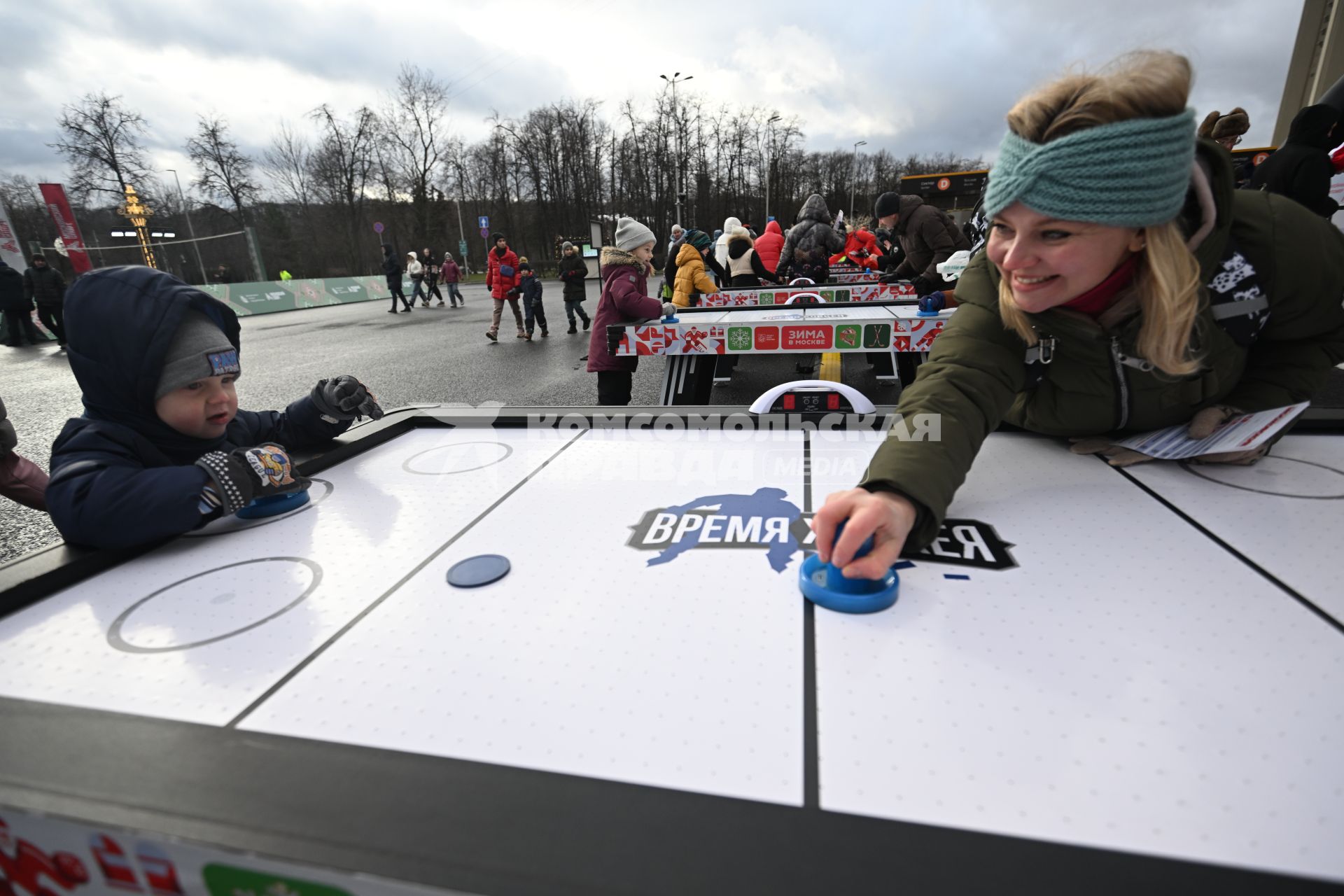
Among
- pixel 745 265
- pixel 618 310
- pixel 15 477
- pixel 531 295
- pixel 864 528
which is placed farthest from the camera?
pixel 531 295

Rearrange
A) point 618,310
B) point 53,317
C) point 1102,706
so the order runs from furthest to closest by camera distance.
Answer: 1. point 53,317
2. point 618,310
3. point 1102,706

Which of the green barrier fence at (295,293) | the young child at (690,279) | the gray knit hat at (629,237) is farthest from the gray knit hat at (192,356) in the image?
the green barrier fence at (295,293)

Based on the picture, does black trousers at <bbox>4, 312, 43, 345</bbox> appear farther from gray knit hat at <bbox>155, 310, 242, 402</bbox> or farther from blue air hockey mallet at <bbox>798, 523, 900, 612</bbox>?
blue air hockey mallet at <bbox>798, 523, 900, 612</bbox>

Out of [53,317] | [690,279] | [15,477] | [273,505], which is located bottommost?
[15,477]

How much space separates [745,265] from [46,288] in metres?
10.9

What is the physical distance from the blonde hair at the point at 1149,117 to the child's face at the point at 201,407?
1642 millimetres

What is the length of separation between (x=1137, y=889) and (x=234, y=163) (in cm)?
3325

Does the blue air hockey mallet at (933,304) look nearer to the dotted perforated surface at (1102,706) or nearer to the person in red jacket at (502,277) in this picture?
the dotted perforated surface at (1102,706)

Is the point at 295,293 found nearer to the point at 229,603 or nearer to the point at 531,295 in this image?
the point at 531,295

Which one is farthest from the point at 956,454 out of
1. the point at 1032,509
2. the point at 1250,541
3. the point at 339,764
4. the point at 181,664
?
the point at 181,664

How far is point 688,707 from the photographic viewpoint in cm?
65

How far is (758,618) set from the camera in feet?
2.62

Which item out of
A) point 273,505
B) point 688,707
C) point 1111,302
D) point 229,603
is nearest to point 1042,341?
point 1111,302

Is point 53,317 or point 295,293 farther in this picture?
point 295,293
